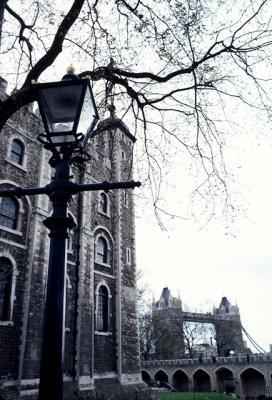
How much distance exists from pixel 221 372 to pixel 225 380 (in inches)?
43.2

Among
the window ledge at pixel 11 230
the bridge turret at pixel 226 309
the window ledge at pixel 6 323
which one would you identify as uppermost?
the bridge turret at pixel 226 309

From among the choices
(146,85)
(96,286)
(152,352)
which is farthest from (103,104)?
(152,352)

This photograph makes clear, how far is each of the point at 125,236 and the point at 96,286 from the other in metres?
4.97

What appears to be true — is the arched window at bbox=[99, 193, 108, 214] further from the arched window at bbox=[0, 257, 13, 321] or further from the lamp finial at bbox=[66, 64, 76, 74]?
the lamp finial at bbox=[66, 64, 76, 74]

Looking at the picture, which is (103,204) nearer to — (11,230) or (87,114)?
(11,230)

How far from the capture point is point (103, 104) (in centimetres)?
959

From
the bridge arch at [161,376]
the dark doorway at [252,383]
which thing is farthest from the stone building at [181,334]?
the dark doorway at [252,383]

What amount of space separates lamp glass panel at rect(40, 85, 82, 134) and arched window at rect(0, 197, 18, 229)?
46.2ft

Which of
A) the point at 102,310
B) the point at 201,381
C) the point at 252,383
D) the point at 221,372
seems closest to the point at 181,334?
the point at 201,381

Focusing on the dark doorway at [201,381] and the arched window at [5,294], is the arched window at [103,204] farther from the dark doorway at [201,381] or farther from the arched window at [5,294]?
the dark doorway at [201,381]

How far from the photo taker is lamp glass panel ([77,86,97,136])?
128 inches

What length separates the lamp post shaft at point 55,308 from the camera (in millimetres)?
2471

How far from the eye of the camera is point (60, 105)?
10.6 feet

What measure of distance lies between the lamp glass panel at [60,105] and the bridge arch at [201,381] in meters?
55.7
